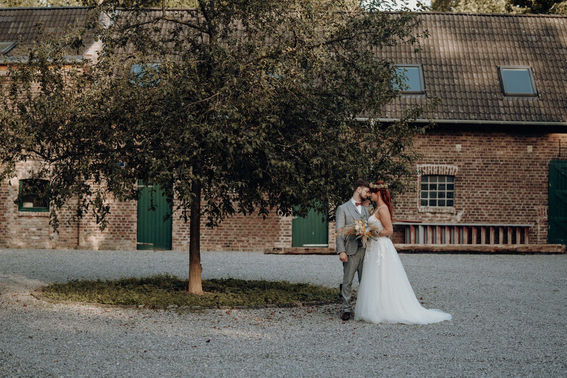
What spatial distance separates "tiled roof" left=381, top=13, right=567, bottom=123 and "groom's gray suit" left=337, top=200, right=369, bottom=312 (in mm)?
11603

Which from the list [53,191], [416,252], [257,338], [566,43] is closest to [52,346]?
[257,338]

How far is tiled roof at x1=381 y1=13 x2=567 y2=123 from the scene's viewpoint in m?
20.5

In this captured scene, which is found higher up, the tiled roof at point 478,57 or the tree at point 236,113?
the tiled roof at point 478,57

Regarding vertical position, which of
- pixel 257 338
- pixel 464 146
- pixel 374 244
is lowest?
pixel 257 338

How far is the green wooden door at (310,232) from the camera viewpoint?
2075 centimetres

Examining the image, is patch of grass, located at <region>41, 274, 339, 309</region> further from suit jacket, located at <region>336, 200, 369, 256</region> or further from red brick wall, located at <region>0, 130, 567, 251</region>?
red brick wall, located at <region>0, 130, 567, 251</region>

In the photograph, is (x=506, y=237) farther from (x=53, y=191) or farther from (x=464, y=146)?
(x=53, y=191)

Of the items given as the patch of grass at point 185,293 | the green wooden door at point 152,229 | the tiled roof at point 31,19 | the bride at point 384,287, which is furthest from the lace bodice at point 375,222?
the tiled roof at point 31,19

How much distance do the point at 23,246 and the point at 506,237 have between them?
48.2ft

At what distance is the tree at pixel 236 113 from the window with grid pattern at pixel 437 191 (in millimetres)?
10826

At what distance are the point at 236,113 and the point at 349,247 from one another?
7.72 ft

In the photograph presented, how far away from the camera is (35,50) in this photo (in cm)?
974

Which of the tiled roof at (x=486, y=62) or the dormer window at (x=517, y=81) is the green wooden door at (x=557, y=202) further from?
the dormer window at (x=517, y=81)

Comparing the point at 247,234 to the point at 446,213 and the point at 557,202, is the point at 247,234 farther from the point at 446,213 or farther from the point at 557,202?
the point at 557,202
